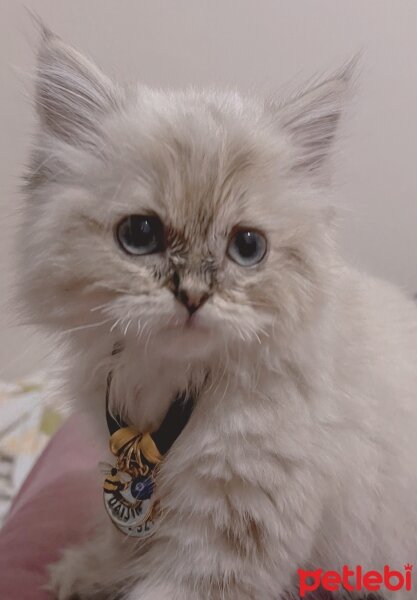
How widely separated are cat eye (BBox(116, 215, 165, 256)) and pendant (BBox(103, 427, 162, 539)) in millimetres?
259

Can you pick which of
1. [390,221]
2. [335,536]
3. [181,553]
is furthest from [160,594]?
[390,221]

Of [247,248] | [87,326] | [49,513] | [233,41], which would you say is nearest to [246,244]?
[247,248]

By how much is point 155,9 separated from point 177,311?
126cm

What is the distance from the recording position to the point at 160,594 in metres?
0.78

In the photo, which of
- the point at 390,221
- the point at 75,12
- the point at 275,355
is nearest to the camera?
the point at 275,355

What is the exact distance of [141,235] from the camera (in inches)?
26.8

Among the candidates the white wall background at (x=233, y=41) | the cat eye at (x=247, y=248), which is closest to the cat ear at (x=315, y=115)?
the cat eye at (x=247, y=248)

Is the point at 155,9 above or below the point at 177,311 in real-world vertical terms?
above

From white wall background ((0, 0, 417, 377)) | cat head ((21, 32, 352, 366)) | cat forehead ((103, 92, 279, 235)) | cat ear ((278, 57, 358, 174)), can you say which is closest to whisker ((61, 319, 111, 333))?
cat head ((21, 32, 352, 366))

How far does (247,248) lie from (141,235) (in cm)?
12

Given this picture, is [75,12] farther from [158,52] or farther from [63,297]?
[63,297]

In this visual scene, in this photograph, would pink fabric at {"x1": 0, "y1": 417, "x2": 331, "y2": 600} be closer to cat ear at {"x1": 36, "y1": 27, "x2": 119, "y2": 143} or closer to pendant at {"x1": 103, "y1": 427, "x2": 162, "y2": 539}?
pendant at {"x1": 103, "y1": 427, "x2": 162, "y2": 539}

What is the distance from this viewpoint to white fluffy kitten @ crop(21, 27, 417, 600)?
2.22 ft

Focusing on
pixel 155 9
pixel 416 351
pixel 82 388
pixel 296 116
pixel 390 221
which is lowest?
pixel 82 388
